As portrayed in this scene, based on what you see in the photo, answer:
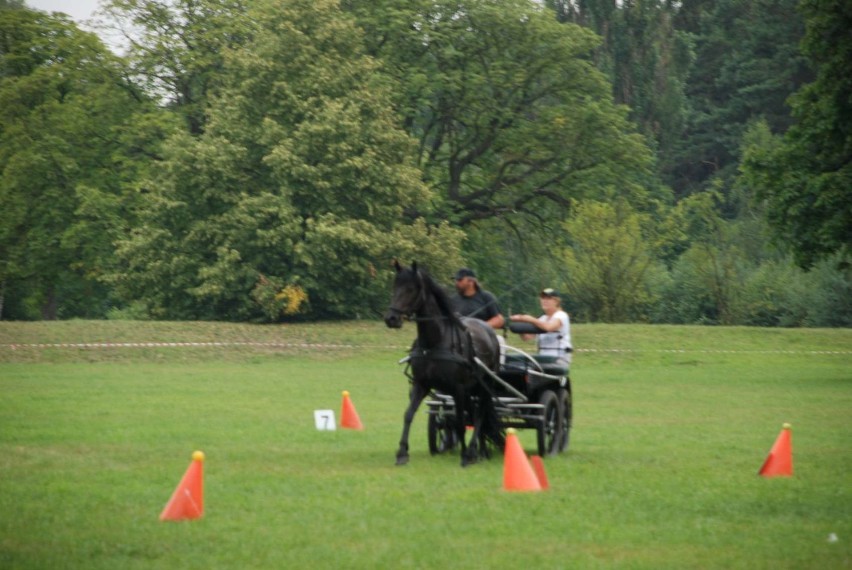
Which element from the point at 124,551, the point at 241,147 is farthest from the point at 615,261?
the point at 124,551

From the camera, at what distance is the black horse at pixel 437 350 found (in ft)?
49.6

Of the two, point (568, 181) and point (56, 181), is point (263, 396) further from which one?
point (568, 181)

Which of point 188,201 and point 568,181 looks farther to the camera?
point 568,181

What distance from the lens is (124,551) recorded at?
9.70m

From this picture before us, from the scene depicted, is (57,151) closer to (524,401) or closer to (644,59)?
(524,401)

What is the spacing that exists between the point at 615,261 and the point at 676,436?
31.7 metres

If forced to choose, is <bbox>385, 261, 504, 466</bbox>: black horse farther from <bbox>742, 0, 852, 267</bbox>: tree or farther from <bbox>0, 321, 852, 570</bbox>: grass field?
<bbox>742, 0, 852, 267</bbox>: tree

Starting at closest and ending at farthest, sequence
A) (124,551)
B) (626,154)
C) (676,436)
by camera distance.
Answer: (124,551) → (676,436) → (626,154)

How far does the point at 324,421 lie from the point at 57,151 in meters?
32.7

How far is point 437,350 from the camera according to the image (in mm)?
15258

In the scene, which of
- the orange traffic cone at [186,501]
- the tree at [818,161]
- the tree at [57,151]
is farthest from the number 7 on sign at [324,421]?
the tree at [57,151]

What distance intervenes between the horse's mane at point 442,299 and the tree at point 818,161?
1879cm

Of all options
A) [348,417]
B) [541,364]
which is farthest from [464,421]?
[348,417]

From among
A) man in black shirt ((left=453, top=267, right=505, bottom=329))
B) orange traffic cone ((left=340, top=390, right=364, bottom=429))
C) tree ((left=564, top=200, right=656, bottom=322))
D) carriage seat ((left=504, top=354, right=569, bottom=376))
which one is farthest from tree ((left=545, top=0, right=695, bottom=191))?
man in black shirt ((left=453, top=267, right=505, bottom=329))
